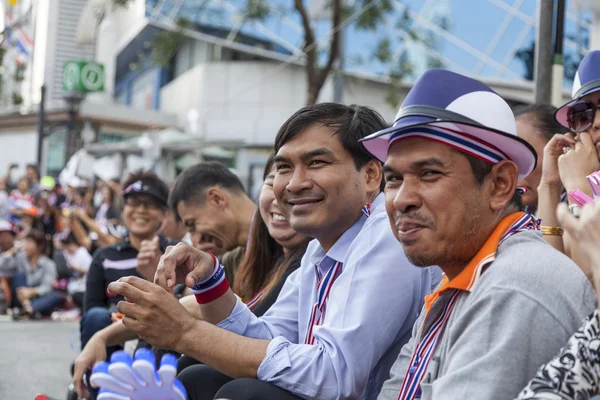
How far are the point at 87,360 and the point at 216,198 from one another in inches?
46.9

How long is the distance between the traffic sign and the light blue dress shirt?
1127 inches

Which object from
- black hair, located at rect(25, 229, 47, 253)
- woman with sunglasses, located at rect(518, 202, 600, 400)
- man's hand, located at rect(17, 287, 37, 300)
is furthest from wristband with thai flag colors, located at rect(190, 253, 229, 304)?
black hair, located at rect(25, 229, 47, 253)

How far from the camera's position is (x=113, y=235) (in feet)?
38.2

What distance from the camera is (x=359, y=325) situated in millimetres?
2951

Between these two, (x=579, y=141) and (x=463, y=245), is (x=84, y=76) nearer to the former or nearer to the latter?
(x=579, y=141)

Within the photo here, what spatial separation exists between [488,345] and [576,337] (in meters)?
0.22

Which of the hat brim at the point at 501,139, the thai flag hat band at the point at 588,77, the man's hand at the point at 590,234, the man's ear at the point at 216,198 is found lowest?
the man's ear at the point at 216,198

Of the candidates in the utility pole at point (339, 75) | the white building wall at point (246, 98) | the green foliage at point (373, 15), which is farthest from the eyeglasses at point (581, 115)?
the white building wall at point (246, 98)

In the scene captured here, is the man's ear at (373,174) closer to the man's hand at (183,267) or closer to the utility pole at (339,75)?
the man's hand at (183,267)

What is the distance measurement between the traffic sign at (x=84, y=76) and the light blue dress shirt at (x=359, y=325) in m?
28.6

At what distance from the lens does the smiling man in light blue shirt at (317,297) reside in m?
2.96

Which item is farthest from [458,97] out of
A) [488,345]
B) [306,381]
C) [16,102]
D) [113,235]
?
[16,102]

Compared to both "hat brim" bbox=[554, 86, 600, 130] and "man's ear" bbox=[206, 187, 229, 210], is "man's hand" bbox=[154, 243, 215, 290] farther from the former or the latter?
"man's ear" bbox=[206, 187, 229, 210]

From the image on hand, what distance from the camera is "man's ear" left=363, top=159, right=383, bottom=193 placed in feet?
11.4
